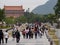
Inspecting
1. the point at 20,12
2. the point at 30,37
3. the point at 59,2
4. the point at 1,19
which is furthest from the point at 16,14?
the point at 30,37

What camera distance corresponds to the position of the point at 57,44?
14656 millimetres

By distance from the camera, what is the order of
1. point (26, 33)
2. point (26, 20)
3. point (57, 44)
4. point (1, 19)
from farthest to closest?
point (26, 20)
point (1, 19)
point (26, 33)
point (57, 44)

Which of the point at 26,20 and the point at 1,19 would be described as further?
the point at 26,20

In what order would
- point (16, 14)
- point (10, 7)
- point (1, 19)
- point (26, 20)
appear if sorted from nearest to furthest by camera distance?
point (1, 19), point (26, 20), point (16, 14), point (10, 7)

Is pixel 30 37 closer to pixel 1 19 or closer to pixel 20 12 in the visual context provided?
pixel 1 19

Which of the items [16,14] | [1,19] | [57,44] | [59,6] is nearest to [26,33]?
[57,44]

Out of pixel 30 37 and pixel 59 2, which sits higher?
pixel 59 2

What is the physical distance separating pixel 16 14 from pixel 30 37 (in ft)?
450

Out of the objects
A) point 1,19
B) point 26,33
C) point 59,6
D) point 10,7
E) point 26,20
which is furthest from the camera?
point 10,7

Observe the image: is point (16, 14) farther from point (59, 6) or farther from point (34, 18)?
point (59, 6)

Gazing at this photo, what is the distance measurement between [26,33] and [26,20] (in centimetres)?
11467

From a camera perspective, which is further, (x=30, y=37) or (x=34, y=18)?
(x=34, y=18)

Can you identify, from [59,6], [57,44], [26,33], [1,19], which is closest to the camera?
[57,44]

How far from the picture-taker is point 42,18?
148625 millimetres
